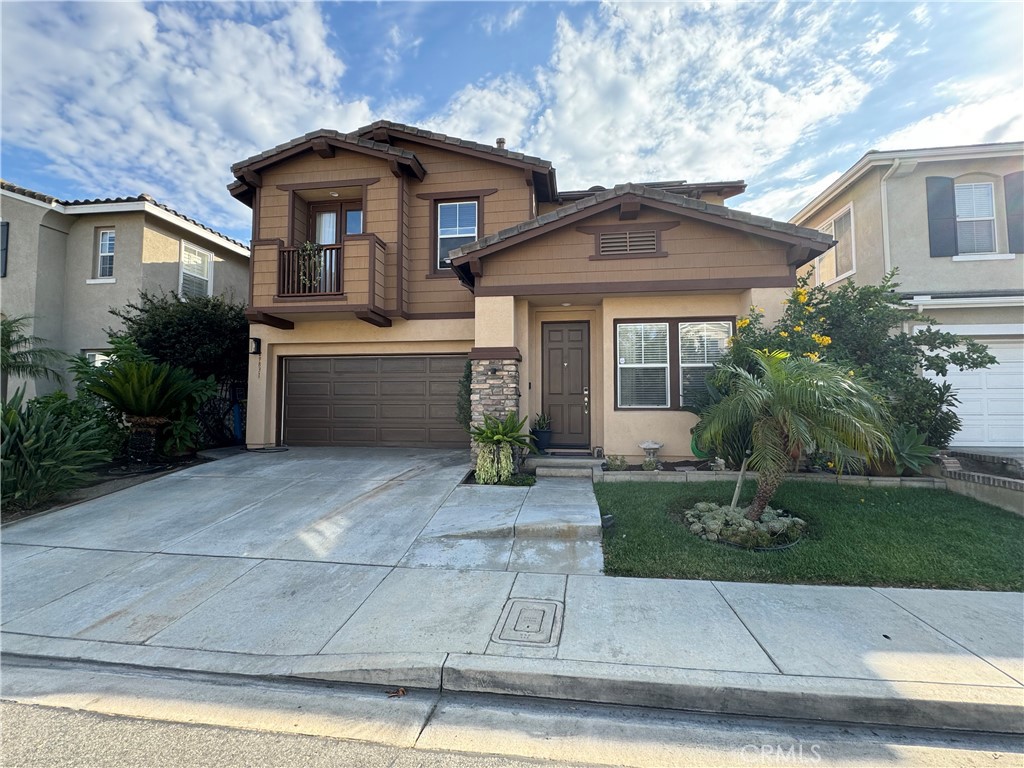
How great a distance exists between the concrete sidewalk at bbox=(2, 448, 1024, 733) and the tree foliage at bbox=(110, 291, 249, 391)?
5331 mm

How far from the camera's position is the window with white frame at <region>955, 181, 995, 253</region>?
977 centimetres

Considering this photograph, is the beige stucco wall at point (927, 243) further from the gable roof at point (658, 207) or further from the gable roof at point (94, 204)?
the gable roof at point (94, 204)

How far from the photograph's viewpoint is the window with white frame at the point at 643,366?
27.6 feet

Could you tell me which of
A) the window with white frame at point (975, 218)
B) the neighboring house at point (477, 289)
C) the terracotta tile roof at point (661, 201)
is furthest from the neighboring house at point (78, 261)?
the window with white frame at point (975, 218)

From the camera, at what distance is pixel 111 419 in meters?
8.91

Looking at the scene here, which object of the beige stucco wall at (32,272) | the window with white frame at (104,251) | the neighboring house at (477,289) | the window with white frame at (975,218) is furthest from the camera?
the window with white frame at (104,251)

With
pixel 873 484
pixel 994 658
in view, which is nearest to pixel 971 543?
pixel 873 484

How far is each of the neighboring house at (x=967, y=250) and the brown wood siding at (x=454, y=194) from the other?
305 inches

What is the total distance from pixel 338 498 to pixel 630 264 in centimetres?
608

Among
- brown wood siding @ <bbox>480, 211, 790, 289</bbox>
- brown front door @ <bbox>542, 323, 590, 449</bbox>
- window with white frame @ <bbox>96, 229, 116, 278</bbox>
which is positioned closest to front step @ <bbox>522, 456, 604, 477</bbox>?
brown front door @ <bbox>542, 323, 590, 449</bbox>

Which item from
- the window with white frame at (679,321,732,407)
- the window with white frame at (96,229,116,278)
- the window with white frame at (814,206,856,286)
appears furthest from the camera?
the window with white frame at (96,229,116,278)

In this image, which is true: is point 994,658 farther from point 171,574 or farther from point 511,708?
point 171,574

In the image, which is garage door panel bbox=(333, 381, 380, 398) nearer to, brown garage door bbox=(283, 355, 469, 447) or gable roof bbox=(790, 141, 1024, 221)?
brown garage door bbox=(283, 355, 469, 447)

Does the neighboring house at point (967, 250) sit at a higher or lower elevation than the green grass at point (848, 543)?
higher
